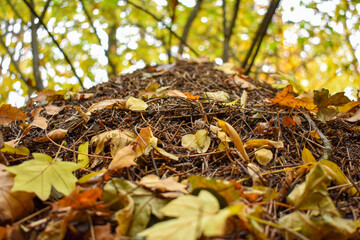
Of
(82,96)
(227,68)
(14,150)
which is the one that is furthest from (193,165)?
(227,68)

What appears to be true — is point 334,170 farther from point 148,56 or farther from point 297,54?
point 297,54

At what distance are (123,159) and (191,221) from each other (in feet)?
1.37

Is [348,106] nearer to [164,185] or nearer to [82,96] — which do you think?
[164,185]

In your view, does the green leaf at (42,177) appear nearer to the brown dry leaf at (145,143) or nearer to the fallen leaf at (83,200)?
the fallen leaf at (83,200)

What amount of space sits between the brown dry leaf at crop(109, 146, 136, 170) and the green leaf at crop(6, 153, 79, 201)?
140mm

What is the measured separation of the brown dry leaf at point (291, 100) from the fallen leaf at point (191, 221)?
91 cm

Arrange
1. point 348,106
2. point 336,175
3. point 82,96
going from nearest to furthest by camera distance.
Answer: point 336,175
point 348,106
point 82,96

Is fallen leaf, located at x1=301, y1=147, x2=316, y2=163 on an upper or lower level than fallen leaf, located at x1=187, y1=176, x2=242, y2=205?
lower

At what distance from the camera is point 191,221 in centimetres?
61

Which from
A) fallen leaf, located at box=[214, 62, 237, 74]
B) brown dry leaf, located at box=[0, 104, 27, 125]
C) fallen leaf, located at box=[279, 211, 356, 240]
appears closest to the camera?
fallen leaf, located at box=[279, 211, 356, 240]

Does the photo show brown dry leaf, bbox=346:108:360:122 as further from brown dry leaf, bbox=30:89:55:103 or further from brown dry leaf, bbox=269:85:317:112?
brown dry leaf, bbox=30:89:55:103

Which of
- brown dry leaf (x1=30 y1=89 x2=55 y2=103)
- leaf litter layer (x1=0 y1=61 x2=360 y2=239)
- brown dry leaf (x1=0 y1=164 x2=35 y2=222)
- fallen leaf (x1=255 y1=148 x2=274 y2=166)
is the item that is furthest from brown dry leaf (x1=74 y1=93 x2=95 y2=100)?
fallen leaf (x1=255 y1=148 x2=274 y2=166)

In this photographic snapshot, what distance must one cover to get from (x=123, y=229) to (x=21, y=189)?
1.12 ft

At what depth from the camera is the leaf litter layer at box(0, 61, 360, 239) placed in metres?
0.72
